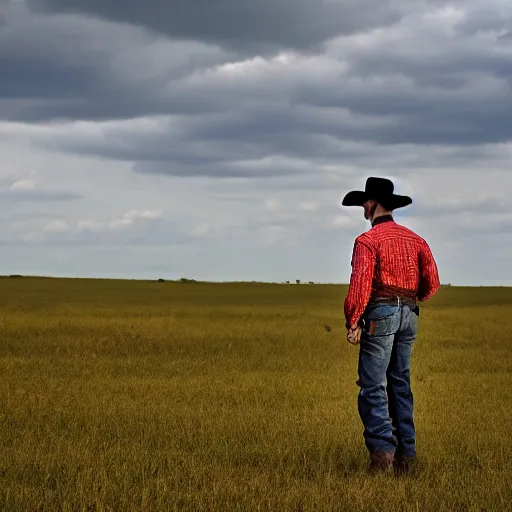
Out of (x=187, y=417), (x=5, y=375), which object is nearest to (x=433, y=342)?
(x=5, y=375)

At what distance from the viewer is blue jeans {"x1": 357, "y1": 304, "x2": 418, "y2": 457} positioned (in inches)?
340

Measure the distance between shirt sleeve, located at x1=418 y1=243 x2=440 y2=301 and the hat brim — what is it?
0.49 metres

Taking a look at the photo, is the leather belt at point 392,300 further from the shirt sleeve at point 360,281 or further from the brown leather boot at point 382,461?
the brown leather boot at point 382,461

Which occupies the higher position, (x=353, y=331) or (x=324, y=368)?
(x=353, y=331)

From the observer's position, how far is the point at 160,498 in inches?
288

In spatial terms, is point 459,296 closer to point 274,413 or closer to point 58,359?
point 58,359

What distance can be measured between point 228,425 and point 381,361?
3.58 m

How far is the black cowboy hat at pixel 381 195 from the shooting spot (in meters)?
9.02

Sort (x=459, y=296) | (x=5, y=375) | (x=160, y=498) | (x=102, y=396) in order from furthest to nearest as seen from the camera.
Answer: (x=459, y=296), (x=5, y=375), (x=102, y=396), (x=160, y=498)

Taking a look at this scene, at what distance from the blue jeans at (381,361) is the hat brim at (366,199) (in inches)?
41.9

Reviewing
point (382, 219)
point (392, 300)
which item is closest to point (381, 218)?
point (382, 219)

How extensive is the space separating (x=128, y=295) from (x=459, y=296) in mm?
22905

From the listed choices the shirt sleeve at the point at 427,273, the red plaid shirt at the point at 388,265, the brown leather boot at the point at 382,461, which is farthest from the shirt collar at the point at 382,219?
the brown leather boot at the point at 382,461

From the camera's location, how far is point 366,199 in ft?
29.9
